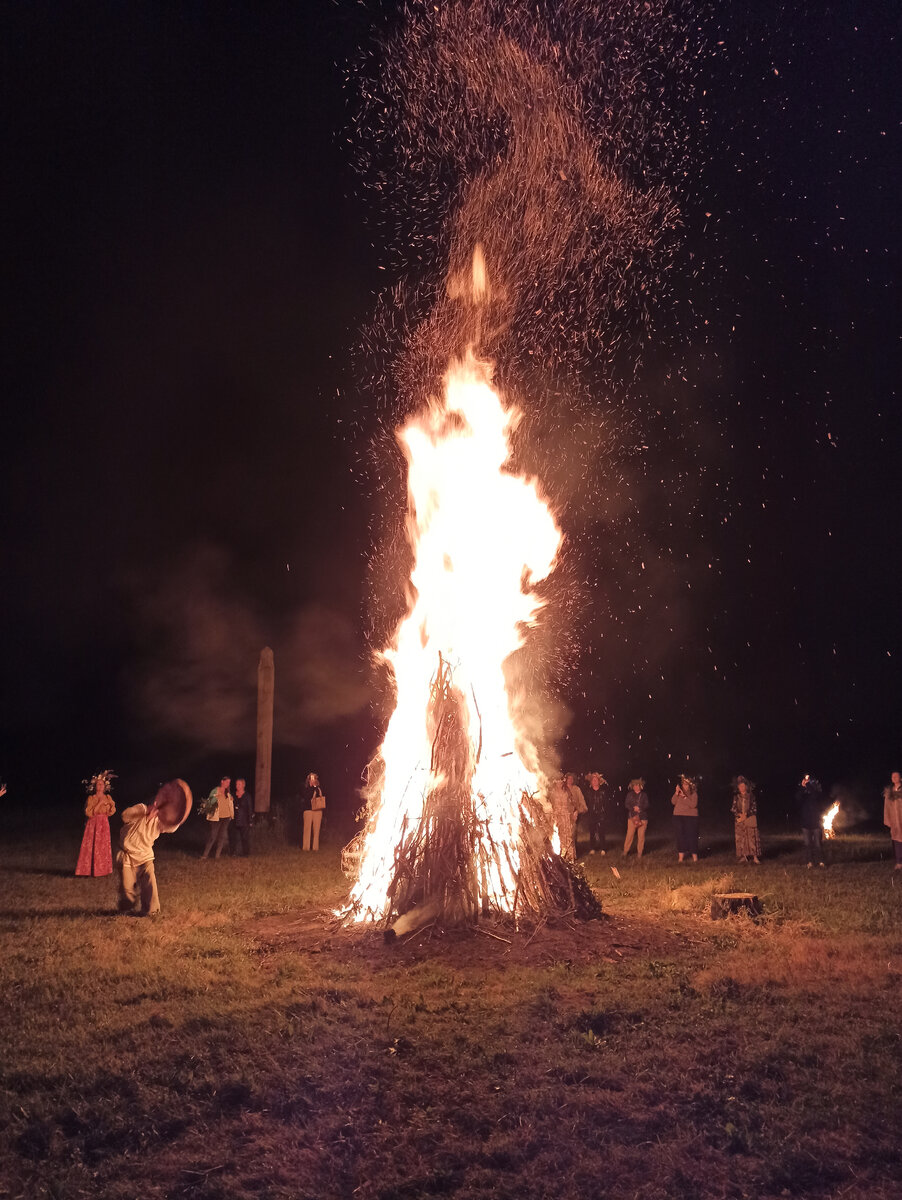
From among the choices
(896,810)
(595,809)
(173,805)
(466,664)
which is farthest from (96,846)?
(896,810)

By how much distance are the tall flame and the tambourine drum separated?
210 cm

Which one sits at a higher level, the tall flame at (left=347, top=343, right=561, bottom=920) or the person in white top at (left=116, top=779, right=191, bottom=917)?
the tall flame at (left=347, top=343, right=561, bottom=920)

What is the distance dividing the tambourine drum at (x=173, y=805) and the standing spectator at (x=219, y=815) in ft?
22.1

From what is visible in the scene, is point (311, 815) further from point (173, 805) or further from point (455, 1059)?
point (455, 1059)

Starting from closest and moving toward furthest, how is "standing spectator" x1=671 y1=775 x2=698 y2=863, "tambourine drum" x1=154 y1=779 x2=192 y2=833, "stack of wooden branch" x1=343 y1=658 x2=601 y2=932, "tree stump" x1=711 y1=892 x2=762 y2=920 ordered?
"stack of wooden branch" x1=343 y1=658 x2=601 y2=932 → "tambourine drum" x1=154 y1=779 x2=192 y2=833 → "tree stump" x1=711 y1=892 x2=762 y2=920 → "standing spectator" x1=671 y1=775 x2=698 y2=863

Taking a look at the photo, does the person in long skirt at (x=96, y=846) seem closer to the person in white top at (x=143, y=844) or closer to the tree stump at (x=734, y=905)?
the person in white top at (x=143, y=844)

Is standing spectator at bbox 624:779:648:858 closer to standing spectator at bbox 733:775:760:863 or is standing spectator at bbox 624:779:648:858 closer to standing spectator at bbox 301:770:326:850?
standing spectator at bbox 733:775:760:863

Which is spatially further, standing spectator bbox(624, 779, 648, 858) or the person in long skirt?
standing spectator bbox(624, 779, 648, 858)

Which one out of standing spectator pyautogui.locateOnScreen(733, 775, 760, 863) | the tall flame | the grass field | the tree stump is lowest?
the grass field

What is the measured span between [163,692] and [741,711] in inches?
948

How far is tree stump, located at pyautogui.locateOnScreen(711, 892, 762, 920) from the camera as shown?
35.3 ft

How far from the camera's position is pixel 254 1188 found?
4480 millimetres

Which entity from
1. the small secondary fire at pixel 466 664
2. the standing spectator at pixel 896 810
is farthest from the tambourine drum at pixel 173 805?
the standing spectator at pixel 896 810

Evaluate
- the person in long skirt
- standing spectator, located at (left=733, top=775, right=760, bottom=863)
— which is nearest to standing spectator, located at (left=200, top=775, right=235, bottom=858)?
the person in long skirt
